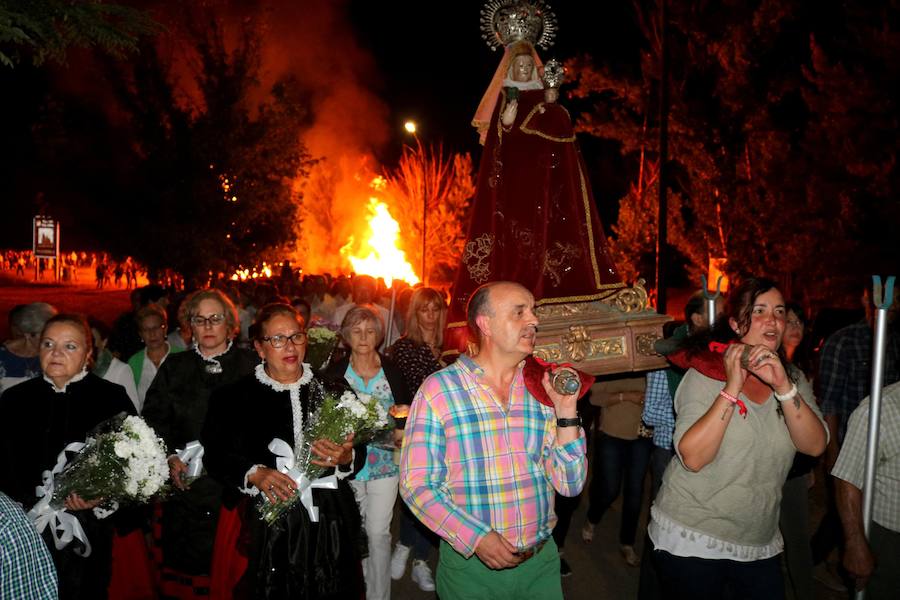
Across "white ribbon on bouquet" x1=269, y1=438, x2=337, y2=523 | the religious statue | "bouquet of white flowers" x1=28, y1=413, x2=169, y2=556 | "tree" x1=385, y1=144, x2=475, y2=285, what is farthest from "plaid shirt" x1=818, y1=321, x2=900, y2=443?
"tree" x1=385, y1=144, x2=475, y2=285

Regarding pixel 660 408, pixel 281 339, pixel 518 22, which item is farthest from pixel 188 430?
pixel 518 22

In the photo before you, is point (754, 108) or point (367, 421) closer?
point (367, 421)

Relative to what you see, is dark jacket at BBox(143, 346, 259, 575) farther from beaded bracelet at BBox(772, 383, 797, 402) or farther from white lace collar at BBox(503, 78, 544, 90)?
beaded bracelet at BBox(772, 383, 797, 402)

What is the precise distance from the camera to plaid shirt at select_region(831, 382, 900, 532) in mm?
3674

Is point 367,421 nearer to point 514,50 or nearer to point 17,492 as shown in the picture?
point 17,492

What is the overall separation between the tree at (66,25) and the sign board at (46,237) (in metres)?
12.9

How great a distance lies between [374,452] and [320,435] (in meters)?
1.59

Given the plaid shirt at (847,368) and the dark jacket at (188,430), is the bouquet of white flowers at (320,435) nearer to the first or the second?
the dark jacket at (188,430)

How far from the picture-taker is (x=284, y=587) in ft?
12.7

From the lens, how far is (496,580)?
328cm

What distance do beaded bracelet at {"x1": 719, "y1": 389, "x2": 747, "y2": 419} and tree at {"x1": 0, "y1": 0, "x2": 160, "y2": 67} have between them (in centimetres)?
329

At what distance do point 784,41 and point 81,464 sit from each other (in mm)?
18780

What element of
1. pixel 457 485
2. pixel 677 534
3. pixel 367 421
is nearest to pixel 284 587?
pixel 367 421

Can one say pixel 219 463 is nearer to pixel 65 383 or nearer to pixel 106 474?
pixel 106 474
